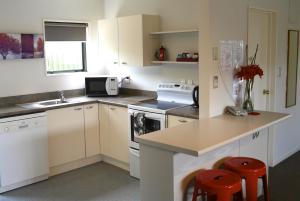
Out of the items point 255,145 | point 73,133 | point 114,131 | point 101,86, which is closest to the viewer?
point 255,145

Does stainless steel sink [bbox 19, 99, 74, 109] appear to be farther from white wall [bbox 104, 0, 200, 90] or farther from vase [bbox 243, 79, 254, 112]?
vase [bbox 243, 79, 254, 112]

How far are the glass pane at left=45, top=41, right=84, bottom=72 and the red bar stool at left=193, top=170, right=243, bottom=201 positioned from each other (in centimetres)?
309

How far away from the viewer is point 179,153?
2.60 meters

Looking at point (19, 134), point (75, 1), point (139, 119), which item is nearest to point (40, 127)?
point (19, 134)

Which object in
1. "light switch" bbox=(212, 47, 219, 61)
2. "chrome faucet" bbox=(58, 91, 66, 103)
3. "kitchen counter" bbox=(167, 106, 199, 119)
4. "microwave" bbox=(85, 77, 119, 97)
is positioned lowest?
"kitchen counter" bbox=(167, 106, 199, 119)

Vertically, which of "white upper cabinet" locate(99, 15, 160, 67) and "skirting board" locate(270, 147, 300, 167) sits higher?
"white upper cabinet" locate(99, 15, 160, 67)

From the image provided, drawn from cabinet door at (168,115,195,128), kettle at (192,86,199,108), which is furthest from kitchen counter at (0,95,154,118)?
kettle at (192,86,199,108)

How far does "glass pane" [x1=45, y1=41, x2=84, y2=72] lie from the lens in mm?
4930

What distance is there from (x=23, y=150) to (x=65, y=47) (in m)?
1.80

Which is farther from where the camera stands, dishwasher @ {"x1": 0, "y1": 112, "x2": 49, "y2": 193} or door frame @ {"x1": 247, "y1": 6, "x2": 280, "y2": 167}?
door frame @ {"x1": 247, "y1": 6, "x2": 280, "y2": 167}

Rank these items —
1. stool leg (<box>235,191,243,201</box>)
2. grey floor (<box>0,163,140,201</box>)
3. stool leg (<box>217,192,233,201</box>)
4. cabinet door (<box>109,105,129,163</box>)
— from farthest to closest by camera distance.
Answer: cabinet door (<box>109,105,129,163</box>), grey floor (<box>0,163,140,201</box>), stool leg (<box>235,191,243,201</box>), stool leg (<box>217,192,233,201</box>)

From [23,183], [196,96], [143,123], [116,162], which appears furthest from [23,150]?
[196,96]

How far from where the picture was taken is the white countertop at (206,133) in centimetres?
246

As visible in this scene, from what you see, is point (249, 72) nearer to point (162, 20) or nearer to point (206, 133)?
point (206, 133)
